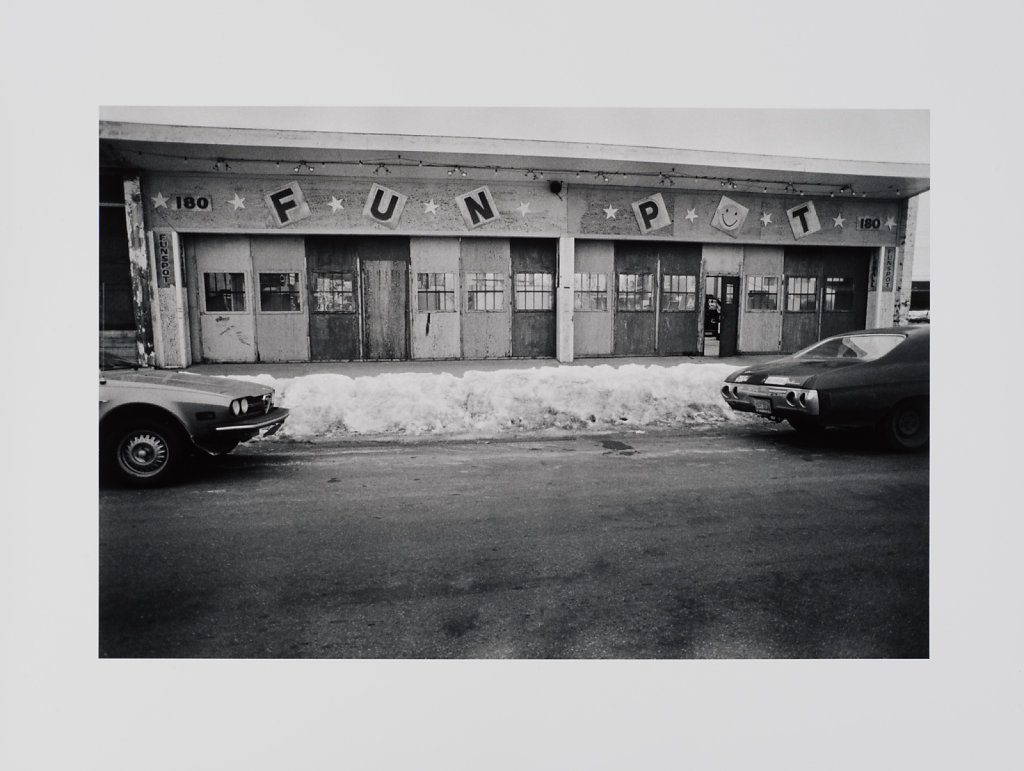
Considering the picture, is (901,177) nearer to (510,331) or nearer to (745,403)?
(745,403)

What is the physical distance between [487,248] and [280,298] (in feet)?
6.03

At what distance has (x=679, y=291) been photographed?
4863mm

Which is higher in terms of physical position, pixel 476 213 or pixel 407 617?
pixel 476 213

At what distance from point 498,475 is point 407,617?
1276 mm

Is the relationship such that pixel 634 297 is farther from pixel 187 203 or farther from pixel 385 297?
pixel 187 203

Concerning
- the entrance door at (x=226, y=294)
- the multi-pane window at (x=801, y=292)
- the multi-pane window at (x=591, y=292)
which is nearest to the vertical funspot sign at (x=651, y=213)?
the multi-pane window at (x=591, y=292)

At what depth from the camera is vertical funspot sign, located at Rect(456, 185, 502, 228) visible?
4.79 metres

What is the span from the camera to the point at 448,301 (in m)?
4.96

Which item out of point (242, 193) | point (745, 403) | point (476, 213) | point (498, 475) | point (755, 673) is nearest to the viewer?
point (755, 673)

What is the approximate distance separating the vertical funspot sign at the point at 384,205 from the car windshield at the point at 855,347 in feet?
10.9

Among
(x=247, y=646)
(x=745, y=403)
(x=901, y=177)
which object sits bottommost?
(x=247, y=646)

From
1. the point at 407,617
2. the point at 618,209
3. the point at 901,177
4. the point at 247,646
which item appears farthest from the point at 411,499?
the point at 901,177

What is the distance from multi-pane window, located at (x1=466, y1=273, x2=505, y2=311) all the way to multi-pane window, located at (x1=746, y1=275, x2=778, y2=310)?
2.16m

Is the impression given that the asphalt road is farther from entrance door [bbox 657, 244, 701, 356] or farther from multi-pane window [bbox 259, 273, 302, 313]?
entrance door [bbox 657, 244, 701, 356]
